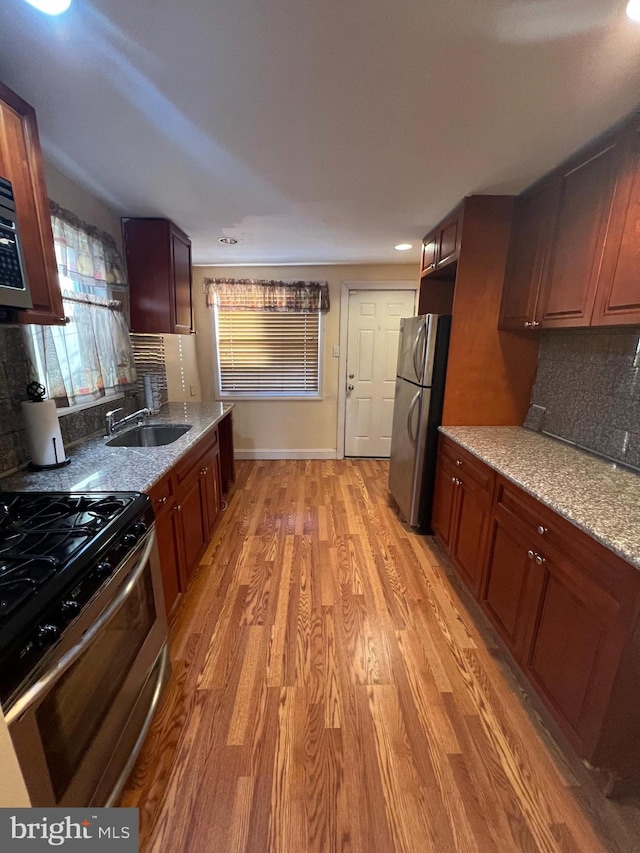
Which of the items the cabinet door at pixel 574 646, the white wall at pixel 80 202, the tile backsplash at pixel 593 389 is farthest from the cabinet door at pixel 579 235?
the white wall at pixel 80 202

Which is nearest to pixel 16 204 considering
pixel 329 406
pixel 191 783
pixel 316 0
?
pixel 316 0

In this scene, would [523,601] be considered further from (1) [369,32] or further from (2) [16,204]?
(2) [16,204]

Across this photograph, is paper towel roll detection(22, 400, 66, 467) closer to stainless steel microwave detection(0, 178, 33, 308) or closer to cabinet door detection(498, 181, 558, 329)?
stainless steel microwave detection(0, 178, 33, 308)

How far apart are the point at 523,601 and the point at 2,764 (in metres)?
1.70

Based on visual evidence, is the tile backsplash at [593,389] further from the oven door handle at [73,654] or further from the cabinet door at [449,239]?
the oven door handle at [73,654]

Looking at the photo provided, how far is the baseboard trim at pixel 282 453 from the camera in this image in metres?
4.50

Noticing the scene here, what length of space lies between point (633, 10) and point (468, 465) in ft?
5.64

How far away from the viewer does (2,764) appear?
0.73 metres

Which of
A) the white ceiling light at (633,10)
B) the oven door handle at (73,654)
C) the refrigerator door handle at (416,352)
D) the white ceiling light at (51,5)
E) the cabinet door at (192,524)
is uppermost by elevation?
the white ceiling light at (633,10)

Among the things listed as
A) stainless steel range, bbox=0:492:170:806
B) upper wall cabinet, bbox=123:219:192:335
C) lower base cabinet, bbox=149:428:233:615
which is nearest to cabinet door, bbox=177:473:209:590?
lower base cabinet, bbox=149:428:233:615

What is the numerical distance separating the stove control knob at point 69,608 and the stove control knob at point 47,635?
0.04 metres

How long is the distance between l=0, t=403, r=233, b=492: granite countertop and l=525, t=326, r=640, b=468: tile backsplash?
2183mm

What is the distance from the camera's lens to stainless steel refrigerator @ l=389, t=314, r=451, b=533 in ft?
7.78

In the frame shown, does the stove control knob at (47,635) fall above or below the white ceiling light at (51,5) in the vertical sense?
below
